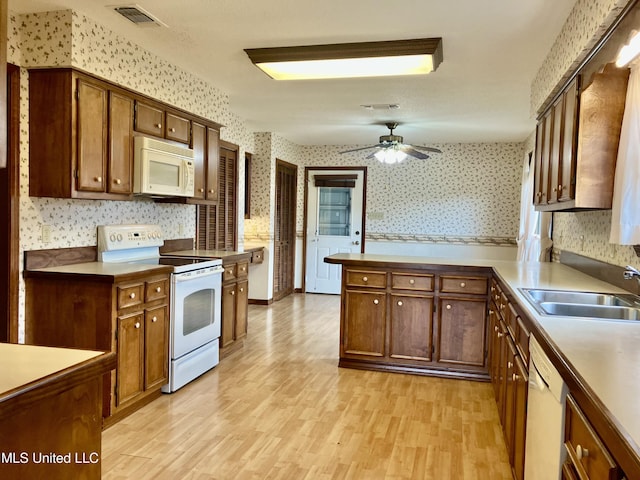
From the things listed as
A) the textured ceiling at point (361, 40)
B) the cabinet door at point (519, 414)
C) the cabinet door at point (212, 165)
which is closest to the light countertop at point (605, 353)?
the cabinet door at point (519, 414)

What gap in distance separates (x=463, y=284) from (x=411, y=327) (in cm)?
53

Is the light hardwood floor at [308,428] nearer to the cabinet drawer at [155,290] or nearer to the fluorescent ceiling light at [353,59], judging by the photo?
the cabinet drawer at [155,290]

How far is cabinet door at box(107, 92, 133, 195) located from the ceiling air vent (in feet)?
1.57

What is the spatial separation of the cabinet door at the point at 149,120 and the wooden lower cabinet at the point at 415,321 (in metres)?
1.79

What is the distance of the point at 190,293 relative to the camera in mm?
3590

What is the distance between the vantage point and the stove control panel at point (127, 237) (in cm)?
339

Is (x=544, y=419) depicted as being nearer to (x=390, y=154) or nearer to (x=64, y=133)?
(x=64, y=133)

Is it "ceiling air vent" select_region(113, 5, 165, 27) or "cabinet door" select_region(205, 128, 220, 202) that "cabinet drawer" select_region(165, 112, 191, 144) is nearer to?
"cabinet door" select_region(205, 128, 220, 202)

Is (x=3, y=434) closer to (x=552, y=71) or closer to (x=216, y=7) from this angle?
(x=216, y=7)

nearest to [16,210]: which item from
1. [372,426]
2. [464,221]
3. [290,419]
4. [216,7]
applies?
[216,7]

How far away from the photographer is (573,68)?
2.64 m

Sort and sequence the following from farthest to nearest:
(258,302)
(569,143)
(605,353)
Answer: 1. (258,302)
2. (569,143)
3. (605,353)

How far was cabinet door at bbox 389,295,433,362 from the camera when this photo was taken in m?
3.94

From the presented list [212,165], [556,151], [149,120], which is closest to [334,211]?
[212,165]
